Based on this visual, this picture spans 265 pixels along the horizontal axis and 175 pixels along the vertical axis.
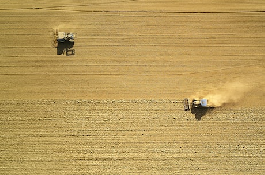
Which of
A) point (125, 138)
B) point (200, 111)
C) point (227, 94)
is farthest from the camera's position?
point (227, 94)

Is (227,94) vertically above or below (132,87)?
below

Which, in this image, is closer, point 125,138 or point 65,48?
point 125,138

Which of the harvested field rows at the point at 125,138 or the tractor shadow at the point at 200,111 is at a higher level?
the tractor shadow at the point at 200,111

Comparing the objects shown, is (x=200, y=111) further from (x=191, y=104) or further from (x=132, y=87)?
(x=132, y=87)

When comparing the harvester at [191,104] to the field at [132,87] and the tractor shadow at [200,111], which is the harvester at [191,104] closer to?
the tractor shadow at [200,111]

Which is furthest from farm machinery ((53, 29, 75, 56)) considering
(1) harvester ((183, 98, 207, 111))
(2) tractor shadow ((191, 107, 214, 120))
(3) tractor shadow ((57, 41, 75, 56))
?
(2) tractor shadow ((191, 107, 214, 120))

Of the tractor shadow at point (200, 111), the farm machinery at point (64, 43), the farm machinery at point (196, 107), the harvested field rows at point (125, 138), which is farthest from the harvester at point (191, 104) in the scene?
the farm machinery at point (64, 43)

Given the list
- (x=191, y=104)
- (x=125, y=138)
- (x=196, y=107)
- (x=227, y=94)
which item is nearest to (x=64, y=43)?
(x=125, y=138)
